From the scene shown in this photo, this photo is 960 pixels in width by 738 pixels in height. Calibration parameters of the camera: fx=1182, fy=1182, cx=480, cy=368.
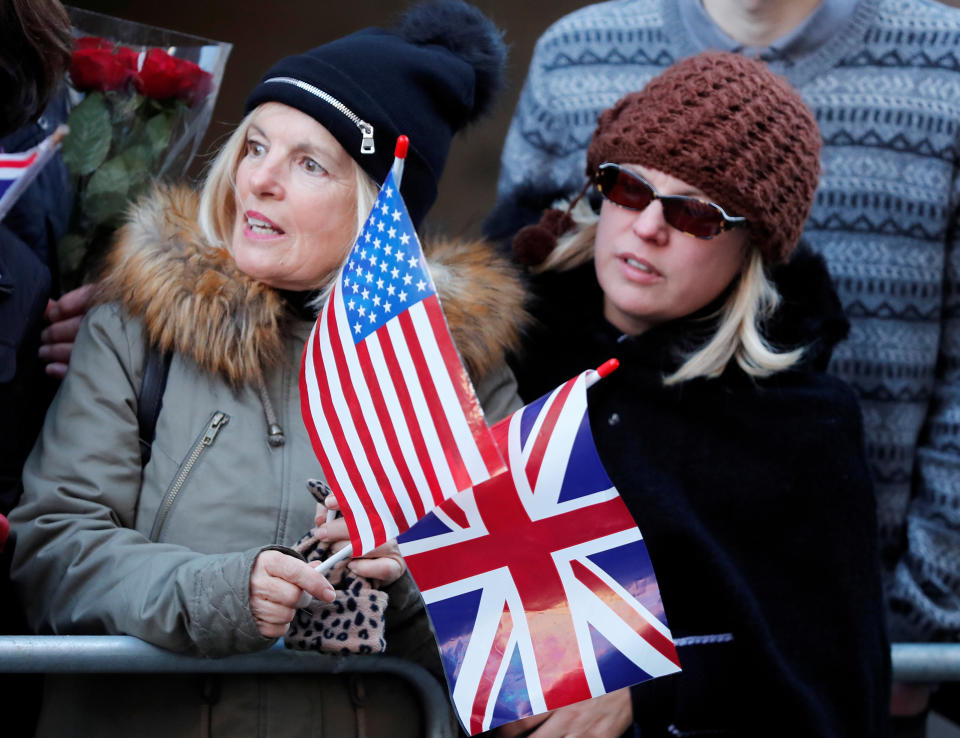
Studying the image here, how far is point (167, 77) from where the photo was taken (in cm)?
263

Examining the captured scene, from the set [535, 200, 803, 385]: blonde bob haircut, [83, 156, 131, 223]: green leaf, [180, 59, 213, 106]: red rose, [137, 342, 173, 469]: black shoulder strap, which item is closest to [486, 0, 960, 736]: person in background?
[535, 200, 803, 385]: blonde bob haircut

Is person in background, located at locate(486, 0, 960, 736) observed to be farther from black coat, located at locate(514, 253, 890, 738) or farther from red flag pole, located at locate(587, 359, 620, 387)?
red flag pole, located at locate(587, 359, 620, 387)

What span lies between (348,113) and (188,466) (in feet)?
2.41

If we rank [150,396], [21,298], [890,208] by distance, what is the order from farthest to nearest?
1. [890,208]
2. [21,298]
3. [150,396]

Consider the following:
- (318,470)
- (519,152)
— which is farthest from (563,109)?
(318,470)

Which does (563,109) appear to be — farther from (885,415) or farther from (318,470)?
(318,470)

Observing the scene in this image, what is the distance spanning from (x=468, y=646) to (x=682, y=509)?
2.23 ft

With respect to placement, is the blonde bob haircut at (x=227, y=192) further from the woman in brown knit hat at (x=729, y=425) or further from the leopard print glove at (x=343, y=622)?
the leopard print glove at (x=343, y=622)

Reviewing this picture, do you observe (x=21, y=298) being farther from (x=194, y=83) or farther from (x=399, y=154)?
(x=399, y=154)

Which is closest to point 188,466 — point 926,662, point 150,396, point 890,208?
point 150,396

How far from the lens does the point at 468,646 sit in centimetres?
195

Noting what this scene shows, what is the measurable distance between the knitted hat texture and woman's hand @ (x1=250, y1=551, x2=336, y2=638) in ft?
3.66

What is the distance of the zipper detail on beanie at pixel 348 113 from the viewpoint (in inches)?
89.2

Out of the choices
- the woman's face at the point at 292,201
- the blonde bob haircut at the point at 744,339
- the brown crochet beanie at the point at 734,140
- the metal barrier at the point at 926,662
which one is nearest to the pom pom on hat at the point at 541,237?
the brown crochet beanie at the point at 734,140
